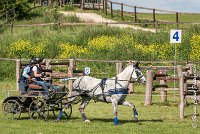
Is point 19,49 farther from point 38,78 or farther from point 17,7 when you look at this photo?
point 38,78

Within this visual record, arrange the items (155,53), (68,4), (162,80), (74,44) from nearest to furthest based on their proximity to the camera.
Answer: (162,80)
(155,53)
(74,44)
(68,4)

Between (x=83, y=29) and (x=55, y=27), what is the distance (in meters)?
3.27

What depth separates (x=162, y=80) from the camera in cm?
2434

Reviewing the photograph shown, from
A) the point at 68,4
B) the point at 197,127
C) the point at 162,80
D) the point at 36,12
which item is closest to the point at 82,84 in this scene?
the point at 197,127

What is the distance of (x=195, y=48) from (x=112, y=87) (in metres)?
21.4

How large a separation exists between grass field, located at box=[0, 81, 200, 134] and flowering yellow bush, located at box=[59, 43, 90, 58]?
51.3 ft

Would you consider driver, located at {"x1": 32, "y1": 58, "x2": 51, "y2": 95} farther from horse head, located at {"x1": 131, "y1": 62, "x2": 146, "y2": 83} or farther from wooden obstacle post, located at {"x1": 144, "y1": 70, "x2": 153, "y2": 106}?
wooden obstacle post, located at {"x1": 144, "y1": 70, "x2": 153, "y2": 106}

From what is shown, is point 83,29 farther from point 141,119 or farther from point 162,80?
point 141,119

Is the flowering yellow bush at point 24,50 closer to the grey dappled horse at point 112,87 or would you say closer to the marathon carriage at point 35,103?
the marathon carriage at point 35,103

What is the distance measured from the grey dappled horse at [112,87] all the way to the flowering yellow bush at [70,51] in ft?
64.3

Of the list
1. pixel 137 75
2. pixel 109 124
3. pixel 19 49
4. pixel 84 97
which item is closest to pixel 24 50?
pixel 19 49

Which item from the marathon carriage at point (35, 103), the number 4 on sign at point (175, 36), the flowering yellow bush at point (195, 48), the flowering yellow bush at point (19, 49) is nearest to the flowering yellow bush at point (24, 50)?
the flowering yellow bush at point (19, 49)

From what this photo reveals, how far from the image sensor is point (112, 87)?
57.9 feet

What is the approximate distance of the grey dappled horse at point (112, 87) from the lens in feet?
57.4
